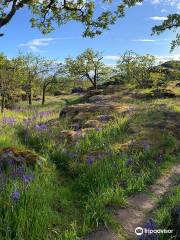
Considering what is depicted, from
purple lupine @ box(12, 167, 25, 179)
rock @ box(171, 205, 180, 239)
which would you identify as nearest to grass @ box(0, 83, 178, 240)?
purple lupine @ box(12, 167, 25, 179)

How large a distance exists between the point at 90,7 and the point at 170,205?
1095 centimetres

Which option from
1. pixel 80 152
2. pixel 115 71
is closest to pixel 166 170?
pixel 80 152

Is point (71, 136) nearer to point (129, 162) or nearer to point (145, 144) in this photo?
point (145, 144)

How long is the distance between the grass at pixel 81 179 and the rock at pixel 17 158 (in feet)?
1.24

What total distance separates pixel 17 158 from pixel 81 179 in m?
1.75

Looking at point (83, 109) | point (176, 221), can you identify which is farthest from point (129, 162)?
point (83, 109)

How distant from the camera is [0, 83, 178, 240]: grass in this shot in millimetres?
6773

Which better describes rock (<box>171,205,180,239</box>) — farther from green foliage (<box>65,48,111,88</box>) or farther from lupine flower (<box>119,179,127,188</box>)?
green foliage (<box>65,48,111,88</box>)

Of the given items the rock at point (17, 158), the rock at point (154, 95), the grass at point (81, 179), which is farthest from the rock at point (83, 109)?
the rock at point (154, 95)

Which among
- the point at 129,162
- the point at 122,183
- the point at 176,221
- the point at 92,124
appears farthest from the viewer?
the point at 92,124

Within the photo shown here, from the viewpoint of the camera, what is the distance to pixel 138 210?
795cm

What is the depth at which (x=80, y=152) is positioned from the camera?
1197cm

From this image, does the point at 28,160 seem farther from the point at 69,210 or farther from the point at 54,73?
the point at 54,73

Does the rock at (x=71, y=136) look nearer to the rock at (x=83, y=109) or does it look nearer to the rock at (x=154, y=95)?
the rock at (x=83, y=109)
